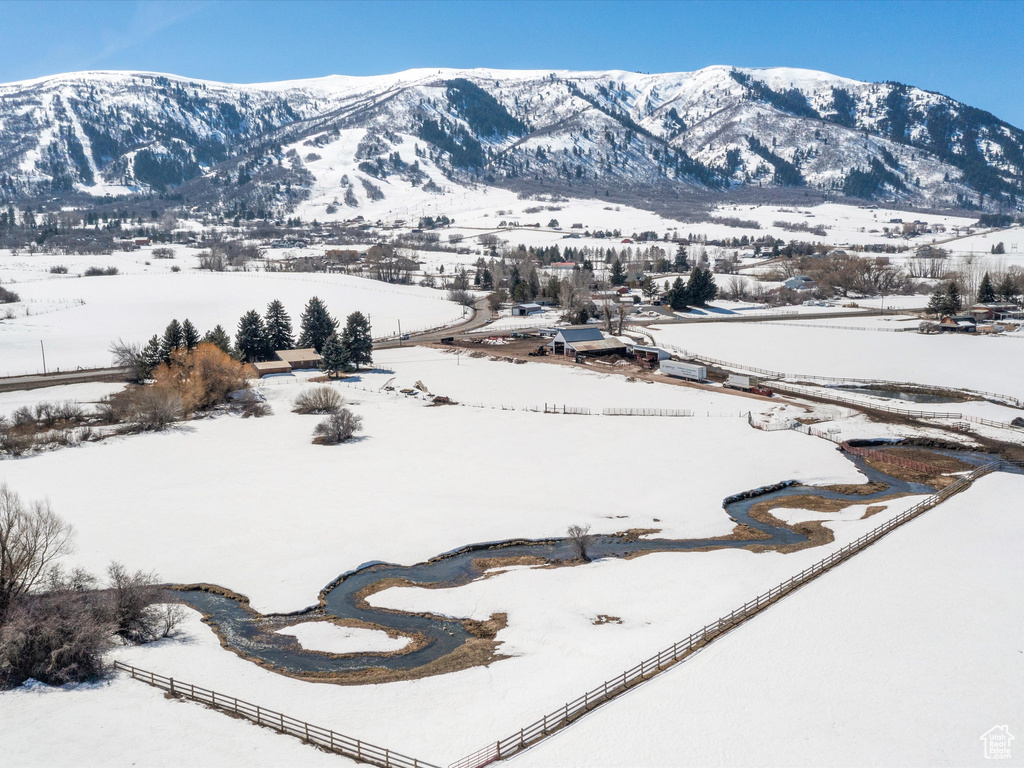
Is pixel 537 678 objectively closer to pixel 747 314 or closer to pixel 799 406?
pixel 799 406

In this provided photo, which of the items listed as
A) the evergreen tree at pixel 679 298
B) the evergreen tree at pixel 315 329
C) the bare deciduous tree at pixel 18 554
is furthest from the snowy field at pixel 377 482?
the evergreen tree at pixel 679 298

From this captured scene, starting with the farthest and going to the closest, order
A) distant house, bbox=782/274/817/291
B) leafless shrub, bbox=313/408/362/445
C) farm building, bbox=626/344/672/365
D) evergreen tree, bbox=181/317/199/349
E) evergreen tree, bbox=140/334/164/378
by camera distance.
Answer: distant house, bbox=782/274/817/291
farm building, bbox=626/344/672/365
evergreen tree, bbox=181/317/199/349
evergreen tree, bbox=140/334/164/378
leafless shrub, bbox=313/408/362/445

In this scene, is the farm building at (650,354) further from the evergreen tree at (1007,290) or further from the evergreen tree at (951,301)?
the evergreen tree at (1007,290)

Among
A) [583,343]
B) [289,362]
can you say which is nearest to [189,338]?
[289,362]

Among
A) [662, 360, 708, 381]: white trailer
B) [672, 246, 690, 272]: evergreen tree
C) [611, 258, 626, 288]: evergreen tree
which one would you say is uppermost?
[672, 246, 690, 272]: evergreen tree

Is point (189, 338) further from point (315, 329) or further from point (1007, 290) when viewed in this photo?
point (1007, 290)

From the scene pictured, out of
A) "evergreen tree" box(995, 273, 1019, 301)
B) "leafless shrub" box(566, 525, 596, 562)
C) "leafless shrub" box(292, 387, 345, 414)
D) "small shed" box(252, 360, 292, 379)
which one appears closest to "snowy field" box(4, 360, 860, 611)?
"leafless shrub" box(292, 387, 345, 414)

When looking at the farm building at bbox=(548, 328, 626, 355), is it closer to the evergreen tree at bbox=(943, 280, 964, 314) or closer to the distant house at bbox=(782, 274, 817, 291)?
the evergreen tree at bbox=(943, 280, 964, 314)
